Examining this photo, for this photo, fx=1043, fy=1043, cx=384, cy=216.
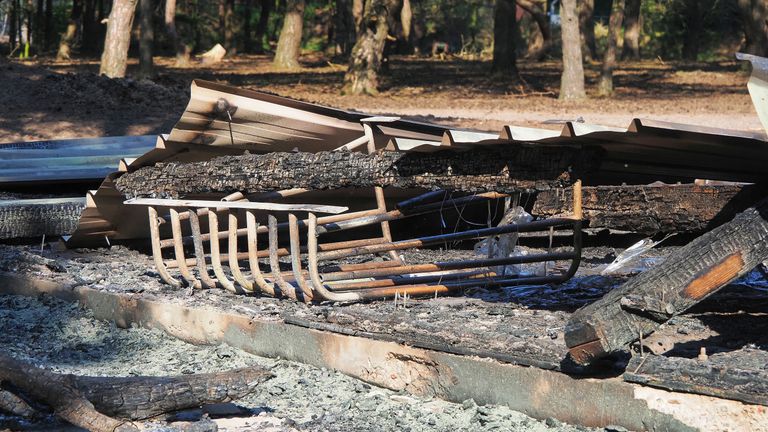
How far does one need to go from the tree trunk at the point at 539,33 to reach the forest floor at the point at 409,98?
2.58m

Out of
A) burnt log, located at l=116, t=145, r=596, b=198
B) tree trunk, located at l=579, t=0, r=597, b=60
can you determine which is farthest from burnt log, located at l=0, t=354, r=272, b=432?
tree trunk, located at l=579, t=0, r=597, b=60

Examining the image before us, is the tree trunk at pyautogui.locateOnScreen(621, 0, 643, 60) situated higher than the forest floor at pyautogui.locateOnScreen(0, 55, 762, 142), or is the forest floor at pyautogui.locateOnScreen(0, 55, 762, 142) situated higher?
the tree trunk at pyautogui.locateOnScreen(621, 0, 643, 60)

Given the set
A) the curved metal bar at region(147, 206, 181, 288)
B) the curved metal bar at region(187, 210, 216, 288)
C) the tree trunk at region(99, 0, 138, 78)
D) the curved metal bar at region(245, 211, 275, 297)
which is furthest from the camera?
the tree trunk at region(99, 0, 138, 78)

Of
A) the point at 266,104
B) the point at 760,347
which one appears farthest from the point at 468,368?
the point at 266,104

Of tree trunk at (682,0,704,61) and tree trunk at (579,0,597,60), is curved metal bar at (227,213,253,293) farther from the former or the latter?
tree trunk at (682,0,704,61)

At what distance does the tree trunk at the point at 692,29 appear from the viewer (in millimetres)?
36938

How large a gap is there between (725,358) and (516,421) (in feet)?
3.53

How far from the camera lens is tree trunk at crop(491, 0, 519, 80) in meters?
25.1

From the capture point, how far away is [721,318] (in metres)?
5.73

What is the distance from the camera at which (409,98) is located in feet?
72.0

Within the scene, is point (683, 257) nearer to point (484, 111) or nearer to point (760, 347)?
point (760, 347)

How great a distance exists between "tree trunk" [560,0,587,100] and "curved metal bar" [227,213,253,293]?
1446cm

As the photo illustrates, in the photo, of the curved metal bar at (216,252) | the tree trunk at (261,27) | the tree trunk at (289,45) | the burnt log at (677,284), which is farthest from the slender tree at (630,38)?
the burnt log at (677,284)

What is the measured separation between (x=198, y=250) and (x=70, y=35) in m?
31.9
